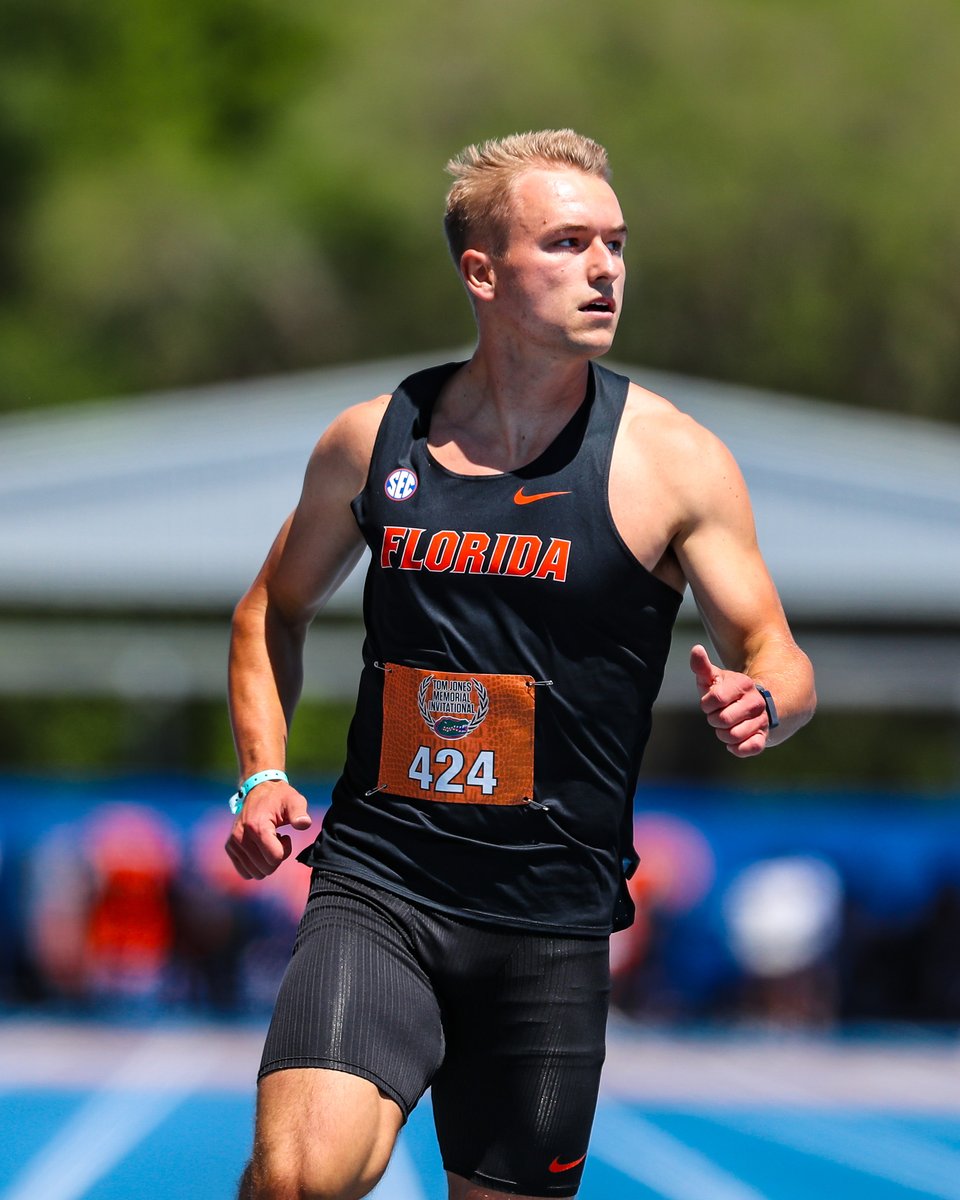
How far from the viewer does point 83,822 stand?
12.9 meters

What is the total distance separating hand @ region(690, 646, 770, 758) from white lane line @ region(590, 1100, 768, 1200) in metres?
4.64

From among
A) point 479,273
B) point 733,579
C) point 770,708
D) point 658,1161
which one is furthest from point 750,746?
point 658,1161

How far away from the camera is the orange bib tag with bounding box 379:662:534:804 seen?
375 cm

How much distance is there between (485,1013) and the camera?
12.5 feet

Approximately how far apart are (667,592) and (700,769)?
18.7 meters

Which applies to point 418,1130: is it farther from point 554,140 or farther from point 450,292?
point 450,292

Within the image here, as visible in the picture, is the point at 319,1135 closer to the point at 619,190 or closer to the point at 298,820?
the point at 298,820

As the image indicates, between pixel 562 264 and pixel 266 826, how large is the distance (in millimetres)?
1277

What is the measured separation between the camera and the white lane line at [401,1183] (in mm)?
7434

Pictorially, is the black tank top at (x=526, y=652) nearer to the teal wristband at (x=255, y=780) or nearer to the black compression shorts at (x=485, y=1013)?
the black compression shorts at (x=485, y=1013)

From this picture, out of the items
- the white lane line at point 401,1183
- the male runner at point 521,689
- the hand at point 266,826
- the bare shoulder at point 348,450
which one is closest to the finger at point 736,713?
the male runner at point 521,689

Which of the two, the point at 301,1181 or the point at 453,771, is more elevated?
the point at 453,771

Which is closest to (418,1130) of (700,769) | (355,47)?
(700,769)

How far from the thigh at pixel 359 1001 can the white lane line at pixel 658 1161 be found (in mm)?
4294
